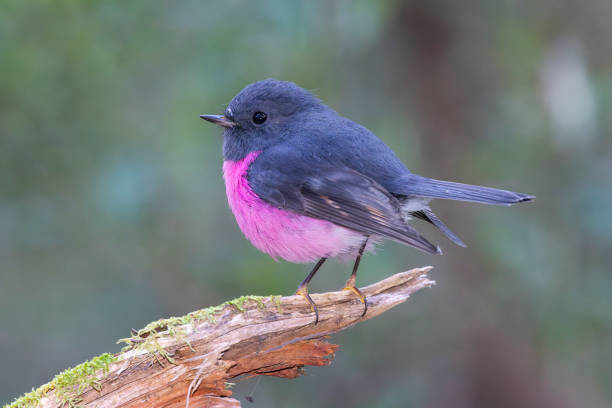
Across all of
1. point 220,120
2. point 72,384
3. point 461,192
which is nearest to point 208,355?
point 72,384

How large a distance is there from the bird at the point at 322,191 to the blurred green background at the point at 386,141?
85 centimetres

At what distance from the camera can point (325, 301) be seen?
377cm

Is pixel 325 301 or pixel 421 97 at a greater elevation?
pixel 421 97

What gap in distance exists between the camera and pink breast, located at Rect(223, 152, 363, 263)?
379 centimetres

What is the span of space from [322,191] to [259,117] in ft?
2.65

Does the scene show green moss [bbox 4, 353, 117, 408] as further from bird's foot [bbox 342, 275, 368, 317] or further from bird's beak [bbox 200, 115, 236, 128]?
bird's beak [bbox 200, 115, 236, 128]

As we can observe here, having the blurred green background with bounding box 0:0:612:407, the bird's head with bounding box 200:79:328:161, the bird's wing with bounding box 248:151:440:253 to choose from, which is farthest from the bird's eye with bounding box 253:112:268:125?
the blurred green background with bounding box 0:0:612:407

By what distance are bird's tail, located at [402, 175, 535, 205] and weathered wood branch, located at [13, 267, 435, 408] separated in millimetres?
473

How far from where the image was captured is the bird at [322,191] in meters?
3.69

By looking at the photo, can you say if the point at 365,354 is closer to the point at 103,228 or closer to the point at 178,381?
the point at 103,228

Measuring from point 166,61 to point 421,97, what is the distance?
2.12 metres

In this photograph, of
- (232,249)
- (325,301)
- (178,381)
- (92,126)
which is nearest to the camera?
(178,381)

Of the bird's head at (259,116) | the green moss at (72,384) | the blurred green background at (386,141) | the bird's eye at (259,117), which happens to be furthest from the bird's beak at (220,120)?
the green moss at (72,384)

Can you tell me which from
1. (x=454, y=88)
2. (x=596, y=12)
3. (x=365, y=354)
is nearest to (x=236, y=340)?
(x=365, y=354)
